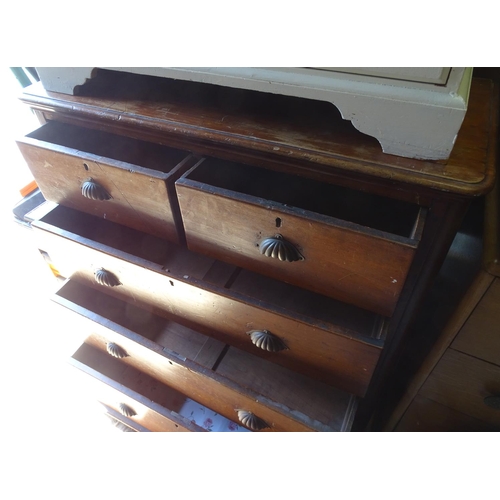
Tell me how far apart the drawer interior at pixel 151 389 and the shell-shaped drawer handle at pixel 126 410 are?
45mm

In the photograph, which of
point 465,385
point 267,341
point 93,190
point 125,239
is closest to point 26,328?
point 125,239

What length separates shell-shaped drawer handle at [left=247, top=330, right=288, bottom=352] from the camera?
638 millimetres

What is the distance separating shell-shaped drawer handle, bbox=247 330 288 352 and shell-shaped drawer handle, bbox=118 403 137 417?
490 millimetres

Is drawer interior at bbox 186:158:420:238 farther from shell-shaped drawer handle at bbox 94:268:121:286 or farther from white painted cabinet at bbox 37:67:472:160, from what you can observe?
shell-shaped drawer handle at bbox 94:268:121:286

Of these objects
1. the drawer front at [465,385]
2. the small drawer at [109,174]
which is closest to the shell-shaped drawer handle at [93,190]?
the small drawer at [109,174]

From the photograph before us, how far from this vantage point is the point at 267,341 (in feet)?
2.09

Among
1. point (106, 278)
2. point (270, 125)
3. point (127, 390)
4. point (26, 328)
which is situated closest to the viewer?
point (270, 125)

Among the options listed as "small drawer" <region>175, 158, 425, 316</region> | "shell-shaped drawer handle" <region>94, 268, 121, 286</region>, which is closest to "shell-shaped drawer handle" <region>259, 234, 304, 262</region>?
"small drawer" <region>175, 158, 425, 316</region>

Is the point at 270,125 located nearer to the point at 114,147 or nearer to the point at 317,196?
the point at 317,196

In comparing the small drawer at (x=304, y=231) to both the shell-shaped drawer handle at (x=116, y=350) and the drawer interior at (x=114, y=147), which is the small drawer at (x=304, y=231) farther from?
the shell-shaped drawer handle at (x=116, y=350)

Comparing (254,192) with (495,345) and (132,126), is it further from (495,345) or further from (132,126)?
(495,345)

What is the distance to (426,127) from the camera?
0.44 m

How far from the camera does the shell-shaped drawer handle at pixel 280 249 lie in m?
0.53

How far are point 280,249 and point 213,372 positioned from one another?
30 cm
